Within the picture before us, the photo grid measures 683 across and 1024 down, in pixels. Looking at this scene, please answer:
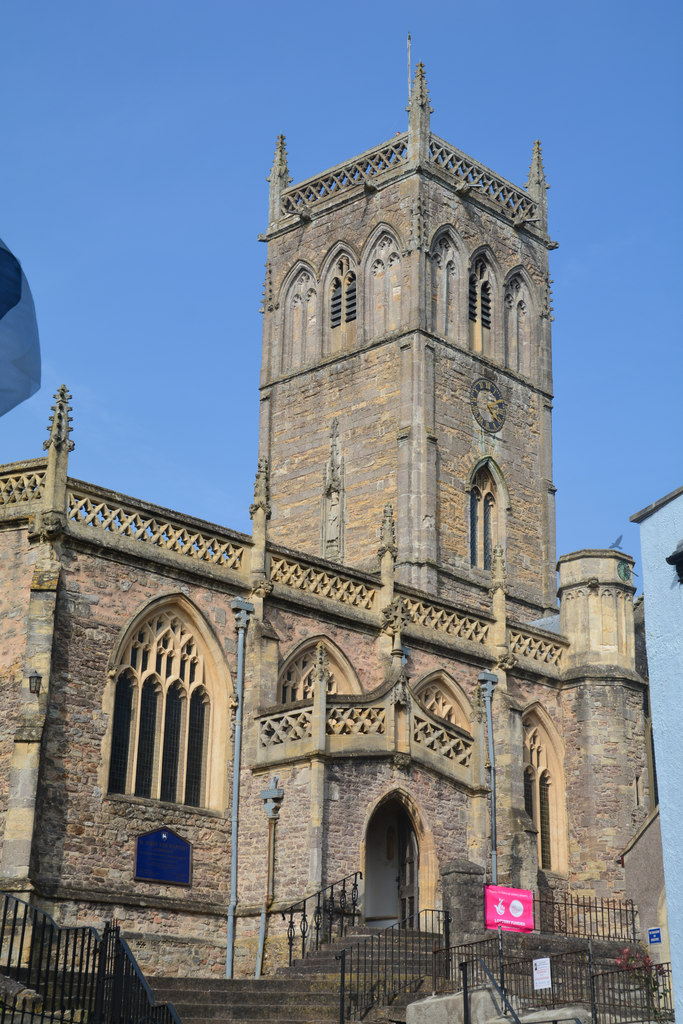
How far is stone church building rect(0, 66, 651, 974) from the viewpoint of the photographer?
24.7 meters

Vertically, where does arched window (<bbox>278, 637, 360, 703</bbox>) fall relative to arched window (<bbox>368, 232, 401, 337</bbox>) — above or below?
below

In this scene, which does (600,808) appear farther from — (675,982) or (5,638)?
(675,982)

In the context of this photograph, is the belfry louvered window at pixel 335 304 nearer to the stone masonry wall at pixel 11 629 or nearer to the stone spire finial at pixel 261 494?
the stone spire finial at pixel 261 494

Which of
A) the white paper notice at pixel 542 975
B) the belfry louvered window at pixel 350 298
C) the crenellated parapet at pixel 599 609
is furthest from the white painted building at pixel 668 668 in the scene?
the belfry louvered window at pixel 350 298

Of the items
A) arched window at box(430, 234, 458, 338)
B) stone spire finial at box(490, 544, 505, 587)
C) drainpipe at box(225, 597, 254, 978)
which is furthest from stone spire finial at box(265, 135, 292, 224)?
drainpipe at box(225, 597, 254, 978)

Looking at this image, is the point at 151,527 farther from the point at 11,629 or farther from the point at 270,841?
the point at 270,841

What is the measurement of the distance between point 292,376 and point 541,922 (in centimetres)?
2114

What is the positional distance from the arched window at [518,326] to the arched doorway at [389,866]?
2167 cm

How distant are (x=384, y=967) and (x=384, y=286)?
2709 cm

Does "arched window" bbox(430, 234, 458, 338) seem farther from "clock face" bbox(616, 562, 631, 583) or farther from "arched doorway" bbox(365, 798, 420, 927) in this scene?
"arched doorway" bbox(365, 798, 420, 927)

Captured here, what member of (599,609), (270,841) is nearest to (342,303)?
(599,609)

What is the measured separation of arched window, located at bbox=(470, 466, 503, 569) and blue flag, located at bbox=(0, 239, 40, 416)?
29397 mm

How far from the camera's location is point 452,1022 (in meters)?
19.5

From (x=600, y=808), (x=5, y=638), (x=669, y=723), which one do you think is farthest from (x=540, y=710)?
(x=669, y=723)
